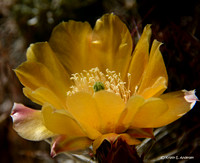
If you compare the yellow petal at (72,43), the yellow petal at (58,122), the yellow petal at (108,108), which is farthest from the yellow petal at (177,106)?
the yellow petal at (72,43)

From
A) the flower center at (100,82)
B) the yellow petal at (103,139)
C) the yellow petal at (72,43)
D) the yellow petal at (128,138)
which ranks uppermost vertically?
the yellow petal at (72,43)

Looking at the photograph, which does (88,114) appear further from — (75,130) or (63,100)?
(63,100)

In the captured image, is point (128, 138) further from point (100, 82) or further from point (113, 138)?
point (100, 82)

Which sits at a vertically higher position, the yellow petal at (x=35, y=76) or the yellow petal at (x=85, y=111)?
the yellow petal at (x=35, y=76)

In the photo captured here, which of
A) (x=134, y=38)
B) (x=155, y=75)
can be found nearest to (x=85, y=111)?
(x=155, y=75)

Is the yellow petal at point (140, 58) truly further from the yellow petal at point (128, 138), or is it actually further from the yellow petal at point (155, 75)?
the yellow petal at point (128, 138)

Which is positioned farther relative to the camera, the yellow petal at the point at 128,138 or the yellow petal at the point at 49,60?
the yellow petal at the point at 49,60

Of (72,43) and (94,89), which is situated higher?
(72,43)
